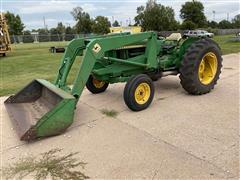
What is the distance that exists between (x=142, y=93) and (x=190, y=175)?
2184mm

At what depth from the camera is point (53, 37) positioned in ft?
133

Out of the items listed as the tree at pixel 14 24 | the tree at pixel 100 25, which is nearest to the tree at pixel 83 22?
the tree at pixel 100 25

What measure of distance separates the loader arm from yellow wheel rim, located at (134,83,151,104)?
58 cm

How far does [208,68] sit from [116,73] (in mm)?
2193

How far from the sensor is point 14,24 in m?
51.8

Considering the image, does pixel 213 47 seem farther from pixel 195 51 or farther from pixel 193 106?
pixel 193 106

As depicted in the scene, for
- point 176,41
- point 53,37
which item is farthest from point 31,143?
point 53,37

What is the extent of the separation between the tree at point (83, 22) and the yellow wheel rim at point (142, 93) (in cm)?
5308

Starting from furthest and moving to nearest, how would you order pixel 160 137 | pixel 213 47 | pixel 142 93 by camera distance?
pixel 213 47 → pixel 142 93 → pixel 160 137

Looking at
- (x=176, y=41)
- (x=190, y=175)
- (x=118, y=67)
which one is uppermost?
(x=176, y=41)

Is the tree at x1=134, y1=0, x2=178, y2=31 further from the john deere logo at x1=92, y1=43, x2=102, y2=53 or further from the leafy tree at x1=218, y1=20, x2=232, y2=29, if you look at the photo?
the john deere logo at x1=92, y1=43, x2=102, y2=53

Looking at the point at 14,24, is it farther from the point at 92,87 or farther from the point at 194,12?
the point at 92,87

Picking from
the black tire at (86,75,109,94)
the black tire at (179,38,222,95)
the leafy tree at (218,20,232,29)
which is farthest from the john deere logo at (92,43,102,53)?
the leafy tree at (218,20,232,29)

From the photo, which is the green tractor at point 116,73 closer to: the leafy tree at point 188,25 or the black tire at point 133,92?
the black tire at point 133,92
